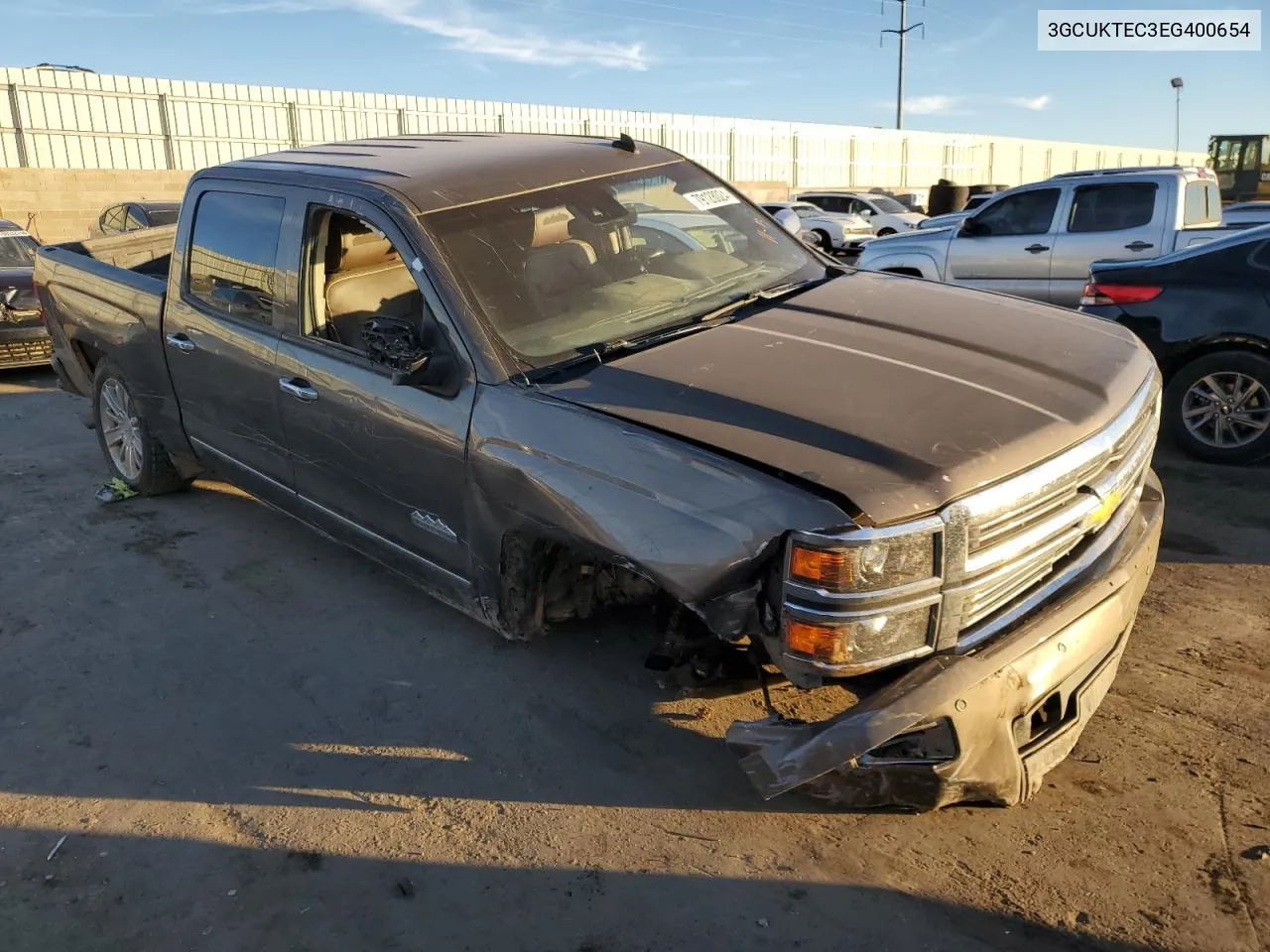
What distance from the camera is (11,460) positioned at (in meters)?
6.93

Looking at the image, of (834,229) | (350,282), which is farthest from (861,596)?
(834,229)

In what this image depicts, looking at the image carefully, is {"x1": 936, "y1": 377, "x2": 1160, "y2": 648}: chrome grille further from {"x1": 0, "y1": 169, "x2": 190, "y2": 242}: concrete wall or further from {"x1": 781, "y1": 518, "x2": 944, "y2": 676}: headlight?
{"x1": 0, "y1": 169, "x2": 190, "y2": 242}: concrete wall

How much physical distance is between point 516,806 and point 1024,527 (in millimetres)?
1743

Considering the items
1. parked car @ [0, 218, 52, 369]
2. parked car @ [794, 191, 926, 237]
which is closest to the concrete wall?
parked car @ [0, 218, 52, 369]

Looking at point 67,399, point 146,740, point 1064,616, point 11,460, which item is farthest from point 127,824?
point 67,399

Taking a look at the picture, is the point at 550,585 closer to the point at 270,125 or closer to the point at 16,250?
the point at 16,250

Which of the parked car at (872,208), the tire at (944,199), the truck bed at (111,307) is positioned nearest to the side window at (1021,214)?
the truck bed at (111,307)

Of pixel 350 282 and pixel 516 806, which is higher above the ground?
pixel 350 282

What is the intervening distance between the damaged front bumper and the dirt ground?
0.93 ft

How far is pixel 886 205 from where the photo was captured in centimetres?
2483

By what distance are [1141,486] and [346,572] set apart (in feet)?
11.6

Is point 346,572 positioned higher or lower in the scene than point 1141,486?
lower

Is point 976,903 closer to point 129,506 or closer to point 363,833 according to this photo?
point 363,833

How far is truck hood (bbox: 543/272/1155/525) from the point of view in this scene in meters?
2.45
